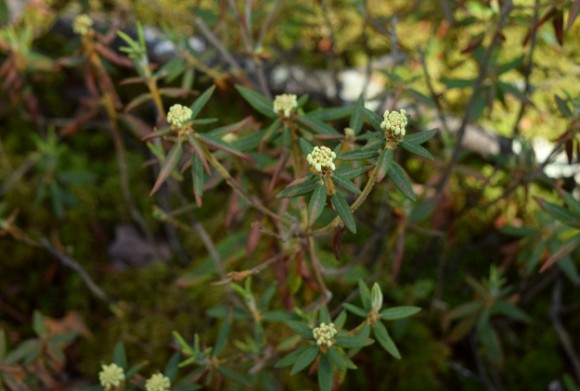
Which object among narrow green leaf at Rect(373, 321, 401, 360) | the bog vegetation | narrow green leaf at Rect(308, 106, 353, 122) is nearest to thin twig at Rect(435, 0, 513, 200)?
the bog vegetation

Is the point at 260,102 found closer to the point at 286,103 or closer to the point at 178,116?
the point at 286,103

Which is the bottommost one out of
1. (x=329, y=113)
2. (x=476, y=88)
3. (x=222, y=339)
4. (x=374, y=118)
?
(x=222, y=339)

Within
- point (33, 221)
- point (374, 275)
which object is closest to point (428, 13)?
point (374, 275)

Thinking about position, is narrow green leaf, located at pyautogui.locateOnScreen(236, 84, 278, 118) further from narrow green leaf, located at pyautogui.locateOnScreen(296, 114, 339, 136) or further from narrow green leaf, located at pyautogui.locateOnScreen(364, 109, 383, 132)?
narrow green leaf, located at pyautogui.locateOnScreen(364, 109, 383, 132)

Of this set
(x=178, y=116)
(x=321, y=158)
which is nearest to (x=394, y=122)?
(x=321, y=158)

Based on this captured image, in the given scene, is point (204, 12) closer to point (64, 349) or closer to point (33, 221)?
point (33, 221)

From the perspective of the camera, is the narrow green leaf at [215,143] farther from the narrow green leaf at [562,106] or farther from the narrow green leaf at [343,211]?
the narrow green leaf at [562,106]
